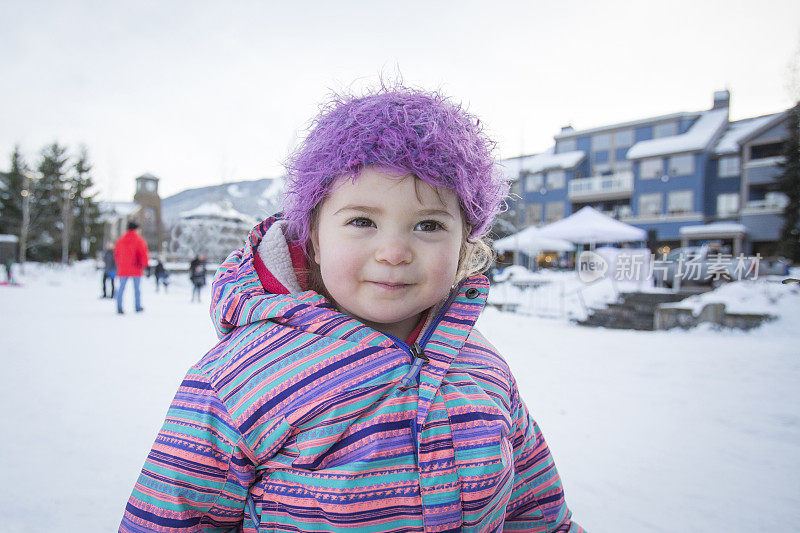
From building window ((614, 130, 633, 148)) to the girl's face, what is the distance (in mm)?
34424

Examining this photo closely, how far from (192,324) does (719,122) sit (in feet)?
106

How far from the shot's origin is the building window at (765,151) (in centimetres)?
2223

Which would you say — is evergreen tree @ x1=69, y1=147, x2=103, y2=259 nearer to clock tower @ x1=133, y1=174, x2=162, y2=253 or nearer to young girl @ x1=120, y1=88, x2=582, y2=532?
clock tower @ x1=133, y1=174, x2=162, y2=253

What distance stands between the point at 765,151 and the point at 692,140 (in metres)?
3.70

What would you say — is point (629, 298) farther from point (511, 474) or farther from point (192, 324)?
point (511, 474)

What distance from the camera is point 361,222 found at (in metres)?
0.94

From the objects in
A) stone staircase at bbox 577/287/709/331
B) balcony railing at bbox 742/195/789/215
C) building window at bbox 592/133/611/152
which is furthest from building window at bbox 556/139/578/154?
stone staircase at bbox 577/287/709/331

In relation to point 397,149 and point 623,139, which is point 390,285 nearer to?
point 397,149

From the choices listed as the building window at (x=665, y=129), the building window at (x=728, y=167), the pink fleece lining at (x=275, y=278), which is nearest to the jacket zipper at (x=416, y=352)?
the pink fleece lining at (x=275, y=278)

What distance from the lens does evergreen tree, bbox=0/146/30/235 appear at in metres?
30.1

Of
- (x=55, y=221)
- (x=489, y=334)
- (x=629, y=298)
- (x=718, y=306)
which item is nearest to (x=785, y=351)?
(x=718, y=306)

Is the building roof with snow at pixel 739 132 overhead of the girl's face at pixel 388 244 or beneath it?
overhead

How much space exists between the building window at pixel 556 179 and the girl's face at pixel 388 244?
32.8m

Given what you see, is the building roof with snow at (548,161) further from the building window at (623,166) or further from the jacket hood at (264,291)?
the jacket hood at (264,291)
